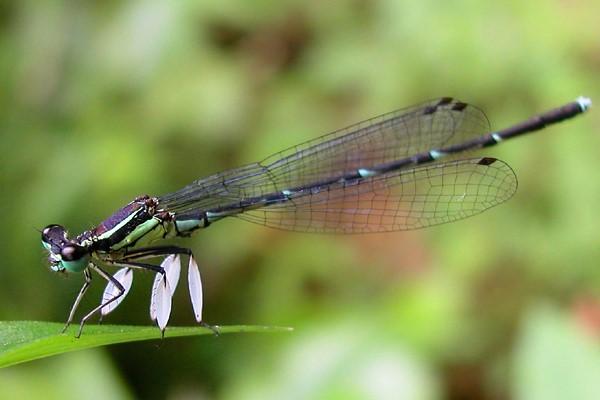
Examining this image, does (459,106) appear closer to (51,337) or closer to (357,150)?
(357,150)

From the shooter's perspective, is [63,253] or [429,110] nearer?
[63,253]

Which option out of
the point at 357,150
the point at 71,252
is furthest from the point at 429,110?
the point at 71,252

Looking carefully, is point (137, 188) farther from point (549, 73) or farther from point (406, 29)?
point (549, 73)

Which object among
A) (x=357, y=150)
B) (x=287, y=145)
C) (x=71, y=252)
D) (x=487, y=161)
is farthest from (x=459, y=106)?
(x=287, y=145)

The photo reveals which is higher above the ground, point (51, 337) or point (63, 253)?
point (63, 253)

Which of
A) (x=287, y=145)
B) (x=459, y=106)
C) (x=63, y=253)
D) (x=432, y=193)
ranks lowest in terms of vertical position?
(x=63, y=253)

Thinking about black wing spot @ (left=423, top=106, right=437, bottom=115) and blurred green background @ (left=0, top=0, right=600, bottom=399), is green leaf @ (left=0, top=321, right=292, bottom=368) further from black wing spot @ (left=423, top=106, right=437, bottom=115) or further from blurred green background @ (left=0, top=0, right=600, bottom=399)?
blurred green background @ (left=0, top=0, right=600, bottom=399)

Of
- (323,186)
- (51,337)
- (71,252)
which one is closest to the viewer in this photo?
(51,337)

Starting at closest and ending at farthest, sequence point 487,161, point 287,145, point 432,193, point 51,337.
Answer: point 51,337 → point 487,161 → point 432,193 → point 287,145
